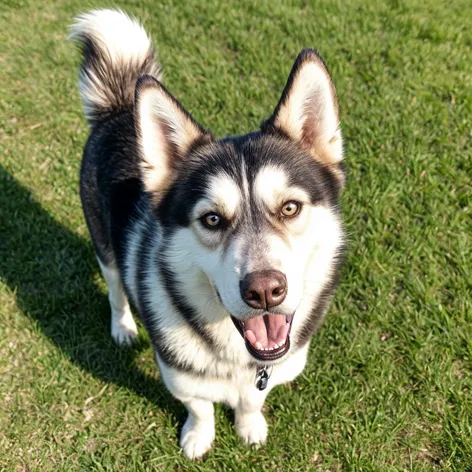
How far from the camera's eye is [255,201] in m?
2.50

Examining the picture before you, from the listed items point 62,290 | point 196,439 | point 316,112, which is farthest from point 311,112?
point 62,290

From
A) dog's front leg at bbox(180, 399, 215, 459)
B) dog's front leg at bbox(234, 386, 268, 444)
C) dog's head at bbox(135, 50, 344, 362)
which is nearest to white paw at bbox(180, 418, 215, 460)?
dog's front leg at bbox(180, 399, 215, 459)

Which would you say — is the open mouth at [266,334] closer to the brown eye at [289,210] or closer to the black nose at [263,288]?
the black nose at [263,288]

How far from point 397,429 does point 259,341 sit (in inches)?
64.4

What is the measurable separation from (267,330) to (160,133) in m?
1.16

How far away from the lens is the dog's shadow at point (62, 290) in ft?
12.9

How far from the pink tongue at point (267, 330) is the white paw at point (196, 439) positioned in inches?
45.6

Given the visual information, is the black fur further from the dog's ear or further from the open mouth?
the open mouth

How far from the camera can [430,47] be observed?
596 cm

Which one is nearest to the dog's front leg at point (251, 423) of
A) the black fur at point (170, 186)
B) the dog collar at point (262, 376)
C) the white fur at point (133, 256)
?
the dog collar at point (262, 376)

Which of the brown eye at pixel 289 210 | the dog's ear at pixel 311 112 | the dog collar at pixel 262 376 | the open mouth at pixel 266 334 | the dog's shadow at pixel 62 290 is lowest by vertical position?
the dog's shadow at pixel 62 290

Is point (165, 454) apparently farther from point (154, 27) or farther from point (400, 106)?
point (154, 27)

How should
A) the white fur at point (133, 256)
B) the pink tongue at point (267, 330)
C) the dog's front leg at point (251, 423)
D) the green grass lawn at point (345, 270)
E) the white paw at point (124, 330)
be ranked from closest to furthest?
the pink tongue at point (267, 330) → the white fur at point (133, 256) → the dog's front leg at point (251, 423) → the green grass lawn at point (345, 270) → the white paw at point (124, 330)

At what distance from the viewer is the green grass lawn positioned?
359cm
